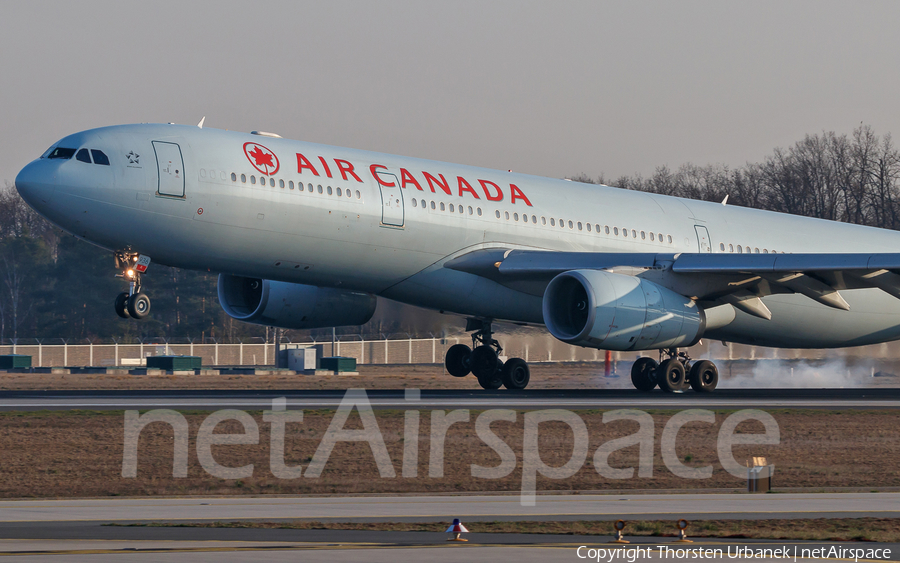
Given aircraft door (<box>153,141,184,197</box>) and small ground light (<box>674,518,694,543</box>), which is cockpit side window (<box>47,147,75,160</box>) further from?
small ground light (<box>674,518,694,543</box>)

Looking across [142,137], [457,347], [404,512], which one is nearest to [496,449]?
[404,512]

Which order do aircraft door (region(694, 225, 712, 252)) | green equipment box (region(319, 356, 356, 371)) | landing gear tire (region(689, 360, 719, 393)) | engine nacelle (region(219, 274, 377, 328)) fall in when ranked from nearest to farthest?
landing gear tire (region(689, 360, 719, 393))
engine nacelle (region(219, 274, 377, 328))
aircraft door (region(694, 225, 712, 252))
green equipment box (region(319, 356, 356, 371))

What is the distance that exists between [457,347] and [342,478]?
15.6 m

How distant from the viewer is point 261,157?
2450 cm

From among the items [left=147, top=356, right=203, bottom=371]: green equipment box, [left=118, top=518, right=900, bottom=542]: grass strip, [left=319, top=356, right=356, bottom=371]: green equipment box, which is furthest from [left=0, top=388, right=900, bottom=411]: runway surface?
[left=319, top=356, right=356, bottom=371]: green equipment box

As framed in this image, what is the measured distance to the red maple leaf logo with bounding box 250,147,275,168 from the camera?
24.4 meters

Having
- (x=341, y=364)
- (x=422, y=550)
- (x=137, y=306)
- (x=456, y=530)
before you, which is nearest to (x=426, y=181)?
(x=137, y=306)

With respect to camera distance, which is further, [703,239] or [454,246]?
[703,239]

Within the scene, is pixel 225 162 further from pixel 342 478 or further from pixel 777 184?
pixel 777 184

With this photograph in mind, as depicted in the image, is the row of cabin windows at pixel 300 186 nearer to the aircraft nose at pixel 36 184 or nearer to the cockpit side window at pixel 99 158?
the cockpit side window at pixel 99 158

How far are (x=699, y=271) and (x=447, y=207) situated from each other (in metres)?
6.45

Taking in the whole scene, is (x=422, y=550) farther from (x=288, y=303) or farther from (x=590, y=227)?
(x=590, y=227)

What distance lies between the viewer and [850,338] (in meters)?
33.6

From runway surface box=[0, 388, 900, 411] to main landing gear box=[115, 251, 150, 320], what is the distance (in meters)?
1.95
